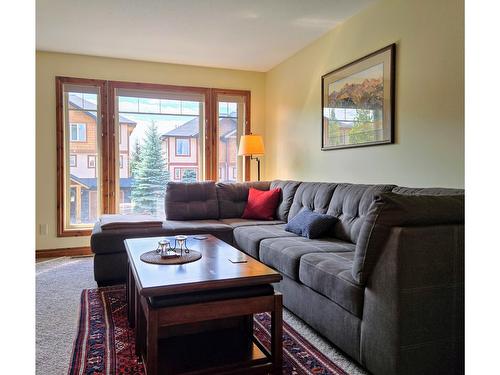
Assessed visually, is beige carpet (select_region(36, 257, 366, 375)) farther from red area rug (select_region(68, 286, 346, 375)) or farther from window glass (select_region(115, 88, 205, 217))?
window glass (select_region(115, 88, 205, 217))

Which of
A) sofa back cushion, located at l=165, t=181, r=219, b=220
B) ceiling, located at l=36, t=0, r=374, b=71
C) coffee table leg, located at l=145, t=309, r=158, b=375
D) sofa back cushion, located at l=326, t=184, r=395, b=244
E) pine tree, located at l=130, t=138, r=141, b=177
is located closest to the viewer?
coffee table leg, located at l=145, t=309, r=158, b=375

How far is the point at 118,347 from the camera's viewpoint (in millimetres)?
2049

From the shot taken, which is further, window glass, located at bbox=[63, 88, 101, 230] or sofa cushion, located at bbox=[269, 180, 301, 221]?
window glass, located at bbox=[63, 88, 101, 230]

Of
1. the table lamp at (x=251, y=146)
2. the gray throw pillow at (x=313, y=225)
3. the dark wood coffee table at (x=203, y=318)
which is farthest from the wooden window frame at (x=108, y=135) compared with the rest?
the dark wood coffee table at (x=203, y=318)

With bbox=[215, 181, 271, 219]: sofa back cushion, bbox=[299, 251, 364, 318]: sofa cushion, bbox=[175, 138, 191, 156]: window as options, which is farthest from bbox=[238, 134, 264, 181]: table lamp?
bbox=[299, 251, 364, 318]: sofa cushion

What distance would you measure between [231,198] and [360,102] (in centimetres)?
184

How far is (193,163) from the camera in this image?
5.05m

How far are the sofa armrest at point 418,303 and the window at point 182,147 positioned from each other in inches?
146

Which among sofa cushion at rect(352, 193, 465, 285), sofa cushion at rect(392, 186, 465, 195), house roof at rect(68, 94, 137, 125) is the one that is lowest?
sofa cushion at rect(352, 193, 465, 285)

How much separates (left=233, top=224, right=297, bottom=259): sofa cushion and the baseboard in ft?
6.95

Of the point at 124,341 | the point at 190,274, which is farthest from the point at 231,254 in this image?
the point at 124,341

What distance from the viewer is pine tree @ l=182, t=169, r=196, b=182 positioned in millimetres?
5016

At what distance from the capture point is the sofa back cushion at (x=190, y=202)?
→ 404cm

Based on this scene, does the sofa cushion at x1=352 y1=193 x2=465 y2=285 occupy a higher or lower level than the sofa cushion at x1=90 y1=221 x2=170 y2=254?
higher
